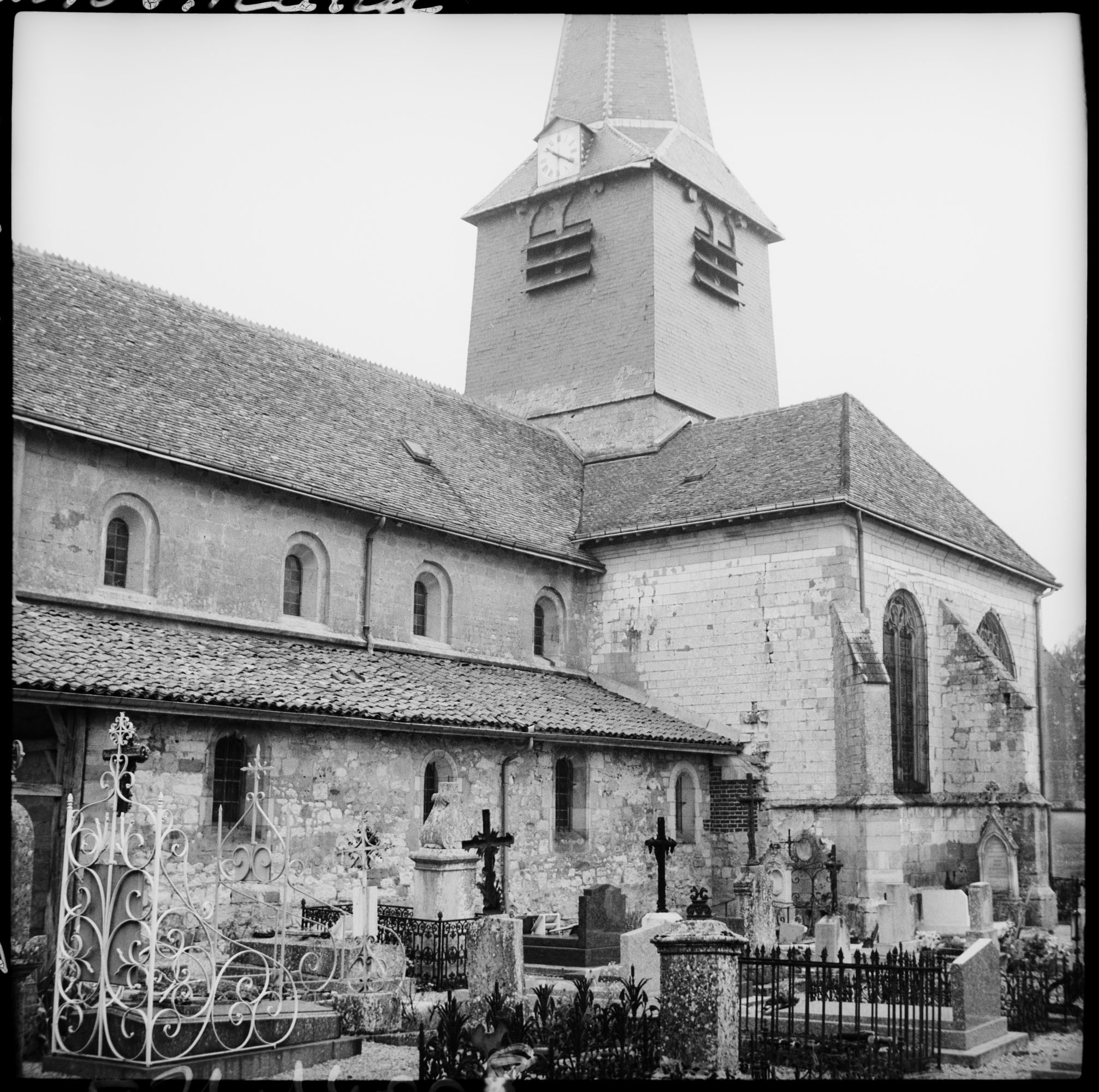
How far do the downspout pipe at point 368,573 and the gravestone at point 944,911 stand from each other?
10.8m

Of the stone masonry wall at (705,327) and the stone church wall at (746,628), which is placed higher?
the stone masonry wall at (705,327)

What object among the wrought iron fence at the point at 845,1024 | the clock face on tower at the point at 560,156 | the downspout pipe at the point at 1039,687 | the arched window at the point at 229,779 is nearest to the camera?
the wrought iron fence at the point at 845,1024

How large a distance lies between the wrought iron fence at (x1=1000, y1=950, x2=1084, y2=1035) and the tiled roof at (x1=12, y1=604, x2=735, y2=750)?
8980mm

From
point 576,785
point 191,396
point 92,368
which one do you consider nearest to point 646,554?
point 576,785

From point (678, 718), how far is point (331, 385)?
9589mm

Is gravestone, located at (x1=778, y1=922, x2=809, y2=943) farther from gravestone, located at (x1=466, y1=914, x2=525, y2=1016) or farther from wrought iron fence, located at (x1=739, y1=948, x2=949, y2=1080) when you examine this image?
gravestone, located at (x1=466, y1=914, x2=525, y2=1016)

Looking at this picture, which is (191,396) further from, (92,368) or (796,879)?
(796,879)

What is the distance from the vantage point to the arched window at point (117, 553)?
64.2ft

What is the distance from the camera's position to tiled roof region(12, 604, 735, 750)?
1628 cm

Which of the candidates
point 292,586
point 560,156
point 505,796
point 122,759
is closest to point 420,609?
point 292,586

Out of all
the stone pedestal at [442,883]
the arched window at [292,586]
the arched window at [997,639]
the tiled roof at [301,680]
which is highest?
the arched window at [292,586]

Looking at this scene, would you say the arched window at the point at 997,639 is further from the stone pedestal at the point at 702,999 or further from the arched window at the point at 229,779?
the stone pedestal at the point at 702,999

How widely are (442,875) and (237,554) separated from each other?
751cm

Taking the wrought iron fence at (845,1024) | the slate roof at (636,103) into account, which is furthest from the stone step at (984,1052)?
the slate roof at (636,103)
